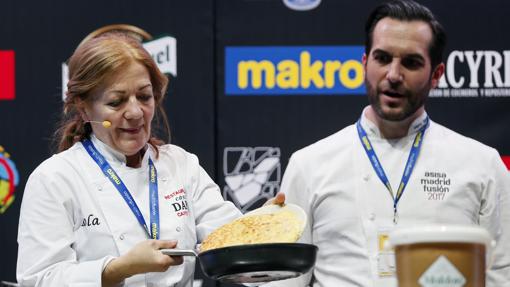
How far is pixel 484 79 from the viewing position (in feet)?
10.0

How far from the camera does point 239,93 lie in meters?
3.04

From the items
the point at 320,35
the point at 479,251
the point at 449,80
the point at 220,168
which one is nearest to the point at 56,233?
the point at 479,251

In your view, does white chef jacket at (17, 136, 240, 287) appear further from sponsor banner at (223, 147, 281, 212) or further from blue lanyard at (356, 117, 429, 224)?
sponsor banner at (223, 147, 281, 212)

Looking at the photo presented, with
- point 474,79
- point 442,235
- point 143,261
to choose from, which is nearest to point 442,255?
point 442,235

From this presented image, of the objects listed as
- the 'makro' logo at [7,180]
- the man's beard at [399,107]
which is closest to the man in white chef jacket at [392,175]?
the man's beard at [399,107]

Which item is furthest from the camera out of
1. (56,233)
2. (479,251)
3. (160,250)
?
(56,233)

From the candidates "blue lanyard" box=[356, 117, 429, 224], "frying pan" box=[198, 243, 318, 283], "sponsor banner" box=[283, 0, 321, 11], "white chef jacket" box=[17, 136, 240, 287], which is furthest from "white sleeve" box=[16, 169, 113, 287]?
"sponsor banner" box=[283, 0, 321, 11]

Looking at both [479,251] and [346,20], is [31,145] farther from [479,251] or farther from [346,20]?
[479,251]

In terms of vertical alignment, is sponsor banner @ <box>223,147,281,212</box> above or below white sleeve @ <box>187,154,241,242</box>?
below

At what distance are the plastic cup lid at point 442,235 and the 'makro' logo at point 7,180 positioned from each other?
201 cm

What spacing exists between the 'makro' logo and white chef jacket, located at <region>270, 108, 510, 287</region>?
44.1 inches

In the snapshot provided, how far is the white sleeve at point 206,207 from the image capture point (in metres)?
2.08

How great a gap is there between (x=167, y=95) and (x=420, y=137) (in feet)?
3.43

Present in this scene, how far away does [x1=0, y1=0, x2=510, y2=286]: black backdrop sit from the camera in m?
3.04
